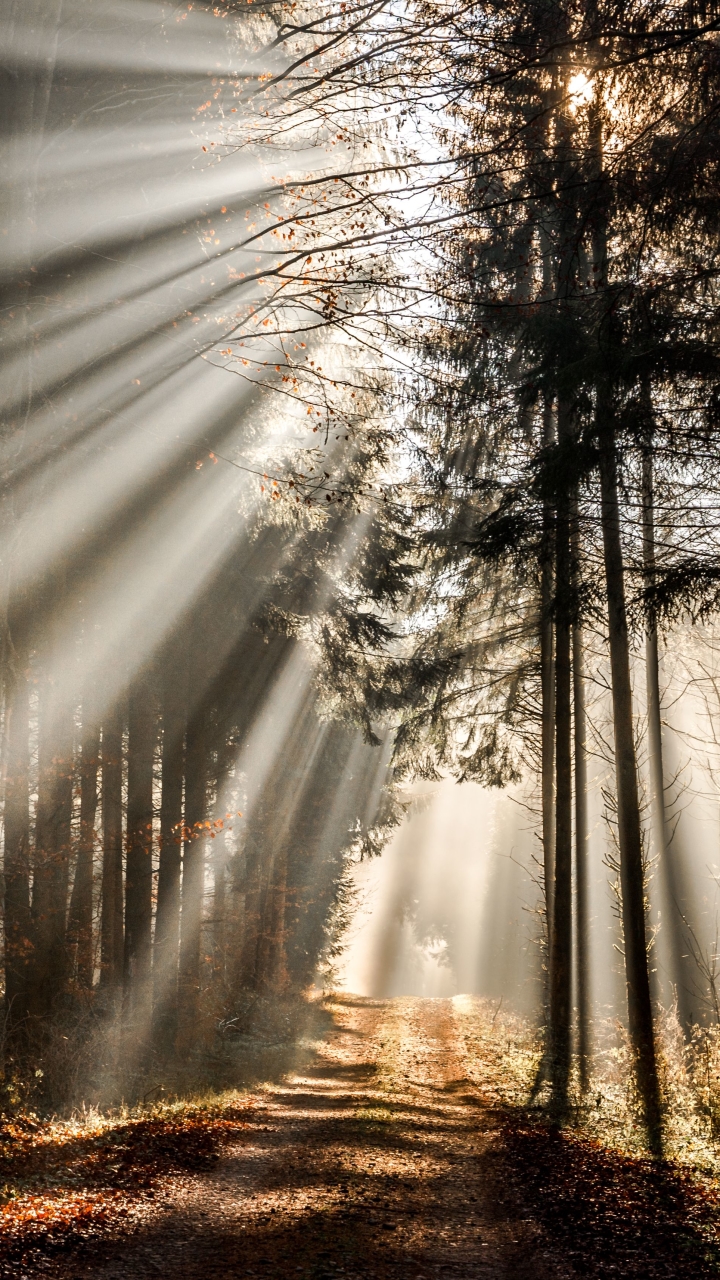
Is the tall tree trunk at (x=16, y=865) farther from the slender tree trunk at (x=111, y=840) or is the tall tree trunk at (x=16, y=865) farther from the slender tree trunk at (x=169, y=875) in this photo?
the slender tree trunk at (x=169, y=875)

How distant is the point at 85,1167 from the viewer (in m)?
6.75

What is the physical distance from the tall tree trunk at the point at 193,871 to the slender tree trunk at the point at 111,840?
1.45 meters

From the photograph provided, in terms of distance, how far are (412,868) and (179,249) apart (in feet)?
169

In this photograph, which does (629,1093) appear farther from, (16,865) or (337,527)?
(337,527)

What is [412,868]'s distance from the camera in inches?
2240

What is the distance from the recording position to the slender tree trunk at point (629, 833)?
9.41m

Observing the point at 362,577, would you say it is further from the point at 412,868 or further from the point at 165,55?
the point at 412,868

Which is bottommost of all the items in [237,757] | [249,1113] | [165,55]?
[249,1113]

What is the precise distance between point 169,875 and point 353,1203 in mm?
7473

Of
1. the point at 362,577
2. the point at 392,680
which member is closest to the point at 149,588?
the point at 362,577

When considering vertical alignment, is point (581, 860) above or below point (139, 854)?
above

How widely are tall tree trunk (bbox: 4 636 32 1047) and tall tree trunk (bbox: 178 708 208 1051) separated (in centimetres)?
373

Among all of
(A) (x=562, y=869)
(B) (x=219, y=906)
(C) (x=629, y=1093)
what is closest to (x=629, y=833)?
(A) (x=562, y=869)

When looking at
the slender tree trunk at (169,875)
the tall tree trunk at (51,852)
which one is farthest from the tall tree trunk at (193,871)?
the tall tree trunk at (51,852)
